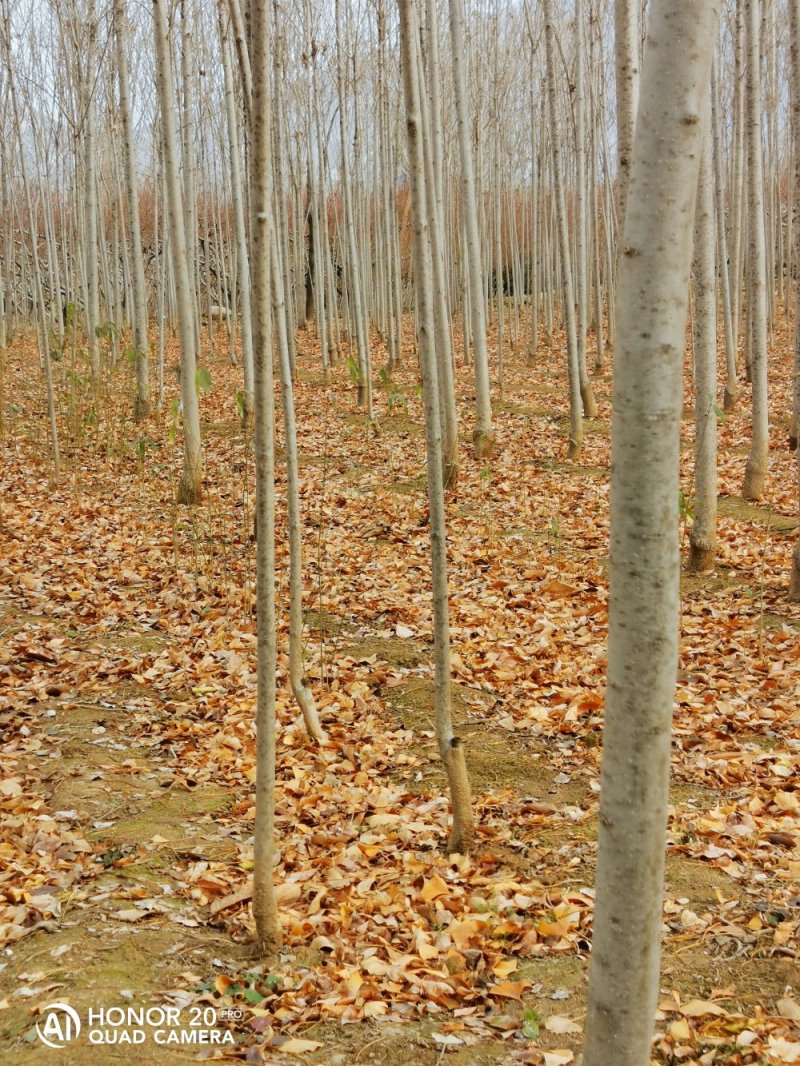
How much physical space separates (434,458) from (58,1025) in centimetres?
212

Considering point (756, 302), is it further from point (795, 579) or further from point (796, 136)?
point (795, 579)

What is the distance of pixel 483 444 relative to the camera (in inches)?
378

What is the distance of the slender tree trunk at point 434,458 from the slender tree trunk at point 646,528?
1581mm

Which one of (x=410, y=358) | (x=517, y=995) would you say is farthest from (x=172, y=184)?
(x=410, y=358)

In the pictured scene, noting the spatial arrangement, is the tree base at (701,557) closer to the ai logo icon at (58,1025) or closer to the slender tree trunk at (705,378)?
the slender tree trunk at (705,378)

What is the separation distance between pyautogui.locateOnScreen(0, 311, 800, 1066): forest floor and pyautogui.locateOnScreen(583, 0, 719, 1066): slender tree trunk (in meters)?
0.83

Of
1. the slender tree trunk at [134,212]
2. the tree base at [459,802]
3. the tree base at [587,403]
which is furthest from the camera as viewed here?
the tree base at [587,403]

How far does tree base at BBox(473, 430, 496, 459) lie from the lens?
9570 millimetres

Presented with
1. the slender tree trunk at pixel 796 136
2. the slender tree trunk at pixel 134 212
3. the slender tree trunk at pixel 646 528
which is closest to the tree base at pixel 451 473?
the slender tree trunk at pixel 796 136

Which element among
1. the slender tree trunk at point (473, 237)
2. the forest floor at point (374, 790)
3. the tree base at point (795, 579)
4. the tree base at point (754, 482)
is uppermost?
the slender tree trunk at point (473, 237)

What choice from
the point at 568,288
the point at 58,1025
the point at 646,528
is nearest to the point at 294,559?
the point at 58,1025

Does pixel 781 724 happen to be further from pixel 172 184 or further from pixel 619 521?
pixel 172 184

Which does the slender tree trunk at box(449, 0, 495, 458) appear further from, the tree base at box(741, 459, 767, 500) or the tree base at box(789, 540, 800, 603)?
the tree base at box(789, 540, 800, 603)

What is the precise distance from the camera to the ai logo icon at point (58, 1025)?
2.21 metres
